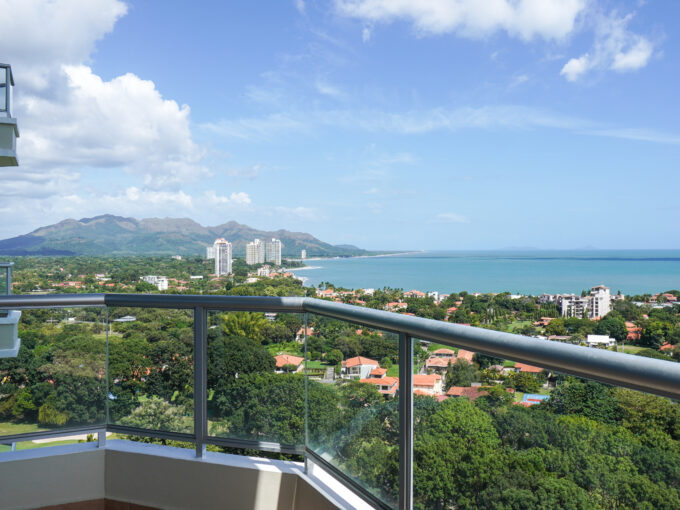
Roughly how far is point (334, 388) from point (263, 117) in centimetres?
5772

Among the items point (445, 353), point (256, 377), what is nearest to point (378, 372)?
point (445, 353)

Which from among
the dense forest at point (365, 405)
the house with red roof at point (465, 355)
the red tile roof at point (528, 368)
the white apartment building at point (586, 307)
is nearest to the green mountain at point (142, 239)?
the white apartment building at point (586, 307)

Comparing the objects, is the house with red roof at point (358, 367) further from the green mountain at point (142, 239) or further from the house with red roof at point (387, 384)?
the green mountain at point (142, 239)

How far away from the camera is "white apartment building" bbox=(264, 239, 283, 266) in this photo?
3478 centimetres

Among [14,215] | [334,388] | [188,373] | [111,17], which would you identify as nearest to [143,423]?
[188,373]

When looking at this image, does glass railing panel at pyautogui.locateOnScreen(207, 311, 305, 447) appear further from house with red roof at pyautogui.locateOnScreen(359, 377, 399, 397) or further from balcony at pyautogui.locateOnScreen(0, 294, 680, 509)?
house with red roof at pyautogui.locateOnScreen(359, 377, 399, 397)

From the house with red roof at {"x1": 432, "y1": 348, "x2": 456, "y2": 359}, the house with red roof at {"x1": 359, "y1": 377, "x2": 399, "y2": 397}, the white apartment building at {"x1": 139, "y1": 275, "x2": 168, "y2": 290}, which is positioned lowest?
the white apartment building at {"x1": 139, "y1": 275, "x2": 168, "y2": 290}

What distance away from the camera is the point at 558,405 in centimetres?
117

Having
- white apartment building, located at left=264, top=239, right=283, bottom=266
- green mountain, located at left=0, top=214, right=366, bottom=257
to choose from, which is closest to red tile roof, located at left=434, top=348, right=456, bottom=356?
white apartment building, located at left=264, top=239, right=283, bottom=266

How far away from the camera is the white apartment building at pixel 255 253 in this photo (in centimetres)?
3389

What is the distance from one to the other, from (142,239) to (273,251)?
13.9 m

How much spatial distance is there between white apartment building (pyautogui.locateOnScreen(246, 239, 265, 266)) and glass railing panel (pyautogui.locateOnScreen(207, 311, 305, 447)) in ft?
99.5

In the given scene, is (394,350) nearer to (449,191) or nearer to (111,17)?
(111,17)

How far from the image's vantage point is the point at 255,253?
35906 mm
